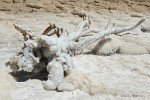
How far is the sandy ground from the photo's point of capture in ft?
8.54

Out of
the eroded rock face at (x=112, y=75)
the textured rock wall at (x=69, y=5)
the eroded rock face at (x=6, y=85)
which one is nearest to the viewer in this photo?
the eroded rock face at (x=6, y=85)

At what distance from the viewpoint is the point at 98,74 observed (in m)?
2.97

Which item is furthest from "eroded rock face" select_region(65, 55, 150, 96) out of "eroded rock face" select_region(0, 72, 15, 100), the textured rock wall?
the textured rock wall

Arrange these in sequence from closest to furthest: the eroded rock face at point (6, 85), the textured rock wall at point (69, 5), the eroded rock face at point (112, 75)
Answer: the eroded rock face at point (6, 85), the eroded rock face at point (112, 75), the textured rock wall at point (69, 5)

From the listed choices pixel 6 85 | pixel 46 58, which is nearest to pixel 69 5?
pixel 46 58

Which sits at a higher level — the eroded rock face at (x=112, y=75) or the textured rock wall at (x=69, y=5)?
the textured rock wall at (x=69, y=5)

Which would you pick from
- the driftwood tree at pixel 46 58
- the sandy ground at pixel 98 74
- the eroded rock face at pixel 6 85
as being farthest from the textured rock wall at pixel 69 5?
the eroded rock face at pixel 6 85

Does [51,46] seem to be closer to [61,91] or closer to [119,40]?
[61,91]

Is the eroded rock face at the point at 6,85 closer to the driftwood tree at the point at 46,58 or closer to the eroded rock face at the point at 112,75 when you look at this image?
the driftwood tree at the point at 46,58

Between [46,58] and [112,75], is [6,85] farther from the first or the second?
[112,75]

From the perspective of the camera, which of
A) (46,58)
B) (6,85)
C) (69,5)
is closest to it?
(6,85)

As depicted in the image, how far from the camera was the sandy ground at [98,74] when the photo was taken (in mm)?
2604

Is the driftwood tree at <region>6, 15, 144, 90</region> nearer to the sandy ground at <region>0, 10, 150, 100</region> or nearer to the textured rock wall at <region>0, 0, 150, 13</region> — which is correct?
the sandy ground at <region>0, 10, 150, 100</region>

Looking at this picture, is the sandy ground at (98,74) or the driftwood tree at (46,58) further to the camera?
the driftwood tree at (46,58)
